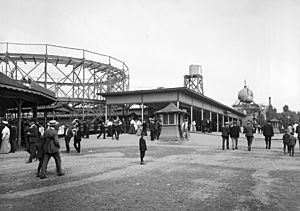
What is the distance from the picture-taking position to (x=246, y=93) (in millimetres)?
65500

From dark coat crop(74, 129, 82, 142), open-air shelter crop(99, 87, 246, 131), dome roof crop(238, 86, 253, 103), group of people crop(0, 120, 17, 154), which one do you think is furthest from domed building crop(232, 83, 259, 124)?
group of people crop(0, 120, 17, 154)

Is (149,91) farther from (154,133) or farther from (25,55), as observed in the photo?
(25,55)

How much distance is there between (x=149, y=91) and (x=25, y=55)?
765 inches

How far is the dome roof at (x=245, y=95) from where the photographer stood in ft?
215

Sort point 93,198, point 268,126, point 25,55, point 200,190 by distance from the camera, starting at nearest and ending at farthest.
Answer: point 93,198
point 200,190
point 268,126
point 25,55

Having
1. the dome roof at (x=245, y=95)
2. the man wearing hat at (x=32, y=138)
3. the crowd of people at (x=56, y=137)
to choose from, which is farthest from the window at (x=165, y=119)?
the dome roof at (x=245, y=95)

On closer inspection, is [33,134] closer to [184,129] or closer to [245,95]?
[184,129]

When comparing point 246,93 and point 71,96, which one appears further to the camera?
point 246,93

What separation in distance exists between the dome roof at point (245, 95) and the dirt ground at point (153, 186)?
2216 inches

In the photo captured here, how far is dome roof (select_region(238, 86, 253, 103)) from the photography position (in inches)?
2579

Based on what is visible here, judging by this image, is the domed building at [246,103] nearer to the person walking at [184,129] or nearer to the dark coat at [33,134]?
the person walking at [184,129]

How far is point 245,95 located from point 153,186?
61529 mm

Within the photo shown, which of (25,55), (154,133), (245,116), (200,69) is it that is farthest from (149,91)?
(245,116)

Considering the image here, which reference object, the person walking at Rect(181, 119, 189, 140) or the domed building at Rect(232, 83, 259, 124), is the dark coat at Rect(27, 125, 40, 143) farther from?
the domed building at Rect(232, 83, 259, 124)
